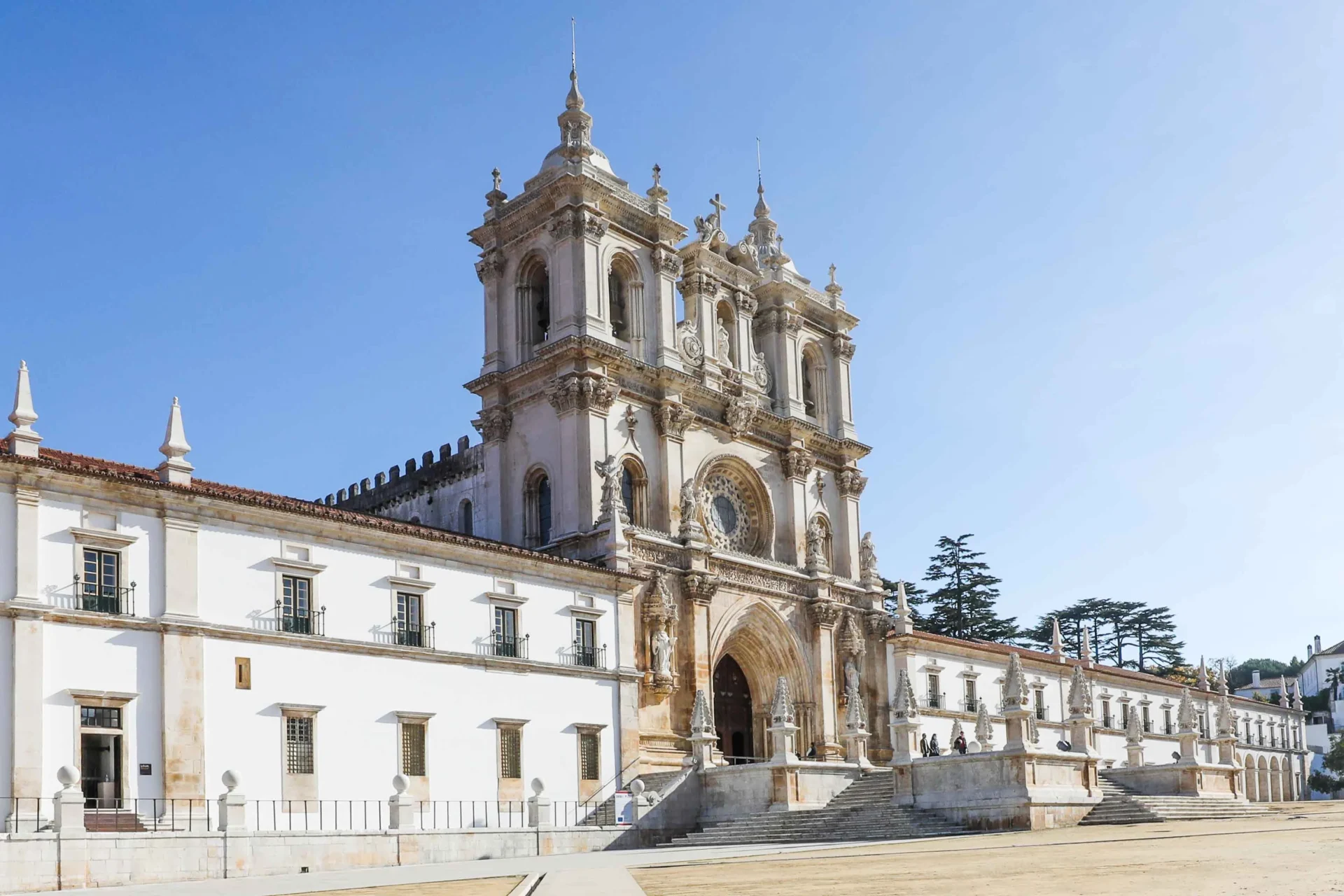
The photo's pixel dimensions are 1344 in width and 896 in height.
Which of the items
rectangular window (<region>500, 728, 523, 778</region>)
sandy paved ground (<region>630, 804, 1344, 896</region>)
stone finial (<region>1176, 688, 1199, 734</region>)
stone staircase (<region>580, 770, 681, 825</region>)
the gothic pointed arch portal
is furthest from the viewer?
the gothic pointed arch portal

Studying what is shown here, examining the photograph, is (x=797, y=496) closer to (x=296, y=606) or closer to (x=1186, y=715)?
(x=1186, y=715)

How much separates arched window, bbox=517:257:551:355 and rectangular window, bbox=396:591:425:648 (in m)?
14.3

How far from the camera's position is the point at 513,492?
4753 cm

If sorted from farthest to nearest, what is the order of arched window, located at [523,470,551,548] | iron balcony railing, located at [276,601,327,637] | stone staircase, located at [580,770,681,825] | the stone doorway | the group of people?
the stone doorway → arched window, located at [523,470,551,548] → the group of people → stone staircase, located at [580,770,681,825] → iron balcony railing, located at [276,601,327,637]

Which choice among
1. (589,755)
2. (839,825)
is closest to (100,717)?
(589,755)

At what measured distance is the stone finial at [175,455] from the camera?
3158 cm

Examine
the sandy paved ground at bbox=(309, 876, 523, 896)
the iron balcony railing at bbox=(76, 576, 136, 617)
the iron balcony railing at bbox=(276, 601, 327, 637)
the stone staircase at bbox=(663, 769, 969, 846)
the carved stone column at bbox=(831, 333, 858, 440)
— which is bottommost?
the stone staircase at bbox=(663, 769, 969, 846)

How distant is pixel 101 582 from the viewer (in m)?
29.6

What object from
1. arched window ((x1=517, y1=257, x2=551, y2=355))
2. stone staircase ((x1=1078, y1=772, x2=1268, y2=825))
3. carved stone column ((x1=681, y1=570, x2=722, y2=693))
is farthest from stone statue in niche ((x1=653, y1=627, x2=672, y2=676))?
stone staircase ((x1=1078, y1=772, x2=1268, y2=825))

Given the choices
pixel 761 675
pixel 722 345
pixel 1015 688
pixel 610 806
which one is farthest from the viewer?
pixel 722 345

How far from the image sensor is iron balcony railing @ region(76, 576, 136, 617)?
29.1 meters

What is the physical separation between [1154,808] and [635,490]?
1976cm

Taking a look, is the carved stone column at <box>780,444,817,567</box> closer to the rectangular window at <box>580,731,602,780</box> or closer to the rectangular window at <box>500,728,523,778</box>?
the rectangular window at <box>580,731,602,780</box>

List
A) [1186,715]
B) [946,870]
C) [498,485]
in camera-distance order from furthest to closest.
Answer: [498,485] → [1186,715] → [946,870]
